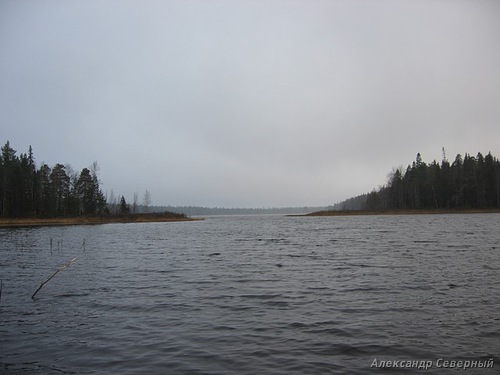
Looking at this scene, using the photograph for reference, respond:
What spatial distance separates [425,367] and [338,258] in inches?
682

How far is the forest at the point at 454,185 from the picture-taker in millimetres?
119688

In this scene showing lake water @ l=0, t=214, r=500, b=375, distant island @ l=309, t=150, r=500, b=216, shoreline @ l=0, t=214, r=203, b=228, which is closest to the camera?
lake water @ l=0, t=214, r=500, b=375

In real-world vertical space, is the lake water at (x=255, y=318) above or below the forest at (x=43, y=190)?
below

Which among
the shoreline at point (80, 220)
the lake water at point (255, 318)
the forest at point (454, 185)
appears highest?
the forest at point (454, 185)

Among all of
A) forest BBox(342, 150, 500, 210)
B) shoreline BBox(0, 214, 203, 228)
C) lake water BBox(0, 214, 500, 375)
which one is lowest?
lake water BBox(0, 214, 500, 375)

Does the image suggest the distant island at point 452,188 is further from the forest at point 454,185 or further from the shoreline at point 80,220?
the shoreline at point 80,220

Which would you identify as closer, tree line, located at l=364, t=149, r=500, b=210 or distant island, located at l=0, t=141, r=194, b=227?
distant island, located at l=0, t=141, r=194, b=227

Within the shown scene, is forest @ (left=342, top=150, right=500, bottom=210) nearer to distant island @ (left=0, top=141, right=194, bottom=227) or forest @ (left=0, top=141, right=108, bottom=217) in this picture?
distant island @ (left=0, top=141, right=194, bottom=227)

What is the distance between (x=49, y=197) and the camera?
10944cm

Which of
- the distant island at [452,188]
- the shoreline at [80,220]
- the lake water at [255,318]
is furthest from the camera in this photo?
the distant island at [452,188]

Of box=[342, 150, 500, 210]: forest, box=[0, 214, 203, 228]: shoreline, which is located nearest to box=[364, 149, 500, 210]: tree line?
box=[342, 150, 500, 210]: forest

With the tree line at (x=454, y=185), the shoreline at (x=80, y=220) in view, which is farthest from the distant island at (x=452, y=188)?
the shoreline at (x=80, y=220)

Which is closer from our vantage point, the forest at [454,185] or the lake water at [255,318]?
the lake water at [255,318]

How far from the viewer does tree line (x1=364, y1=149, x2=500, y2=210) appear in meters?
120
